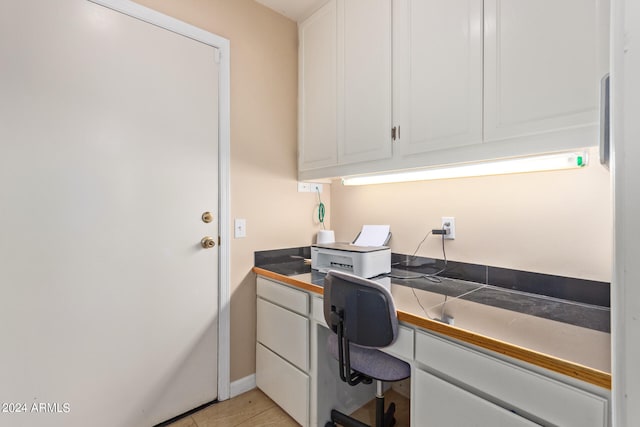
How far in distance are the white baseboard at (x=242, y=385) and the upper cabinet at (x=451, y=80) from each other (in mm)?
1397

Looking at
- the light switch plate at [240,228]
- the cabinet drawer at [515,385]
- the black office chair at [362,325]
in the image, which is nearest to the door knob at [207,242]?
the light switch plate at [240,228]

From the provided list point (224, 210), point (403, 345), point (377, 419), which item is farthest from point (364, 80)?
point (377, 419)

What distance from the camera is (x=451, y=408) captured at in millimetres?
990

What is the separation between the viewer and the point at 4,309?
1.22m

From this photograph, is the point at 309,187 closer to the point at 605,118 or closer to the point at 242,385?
the point at 242,385

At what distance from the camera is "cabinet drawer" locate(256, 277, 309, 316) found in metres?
1.55

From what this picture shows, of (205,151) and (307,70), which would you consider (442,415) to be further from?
(307,70)

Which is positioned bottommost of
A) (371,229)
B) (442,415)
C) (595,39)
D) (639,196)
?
(442,415)

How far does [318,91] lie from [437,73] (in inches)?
32.6

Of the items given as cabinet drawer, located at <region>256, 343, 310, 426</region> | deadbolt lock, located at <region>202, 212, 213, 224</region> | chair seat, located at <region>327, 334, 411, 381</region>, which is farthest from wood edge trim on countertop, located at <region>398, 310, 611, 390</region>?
deadbolt lock, located at <region>202, 212, 213, 224</region>

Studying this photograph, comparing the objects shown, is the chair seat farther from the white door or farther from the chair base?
the white door

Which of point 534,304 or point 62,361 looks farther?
point 62,361

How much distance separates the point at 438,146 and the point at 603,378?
95 cm

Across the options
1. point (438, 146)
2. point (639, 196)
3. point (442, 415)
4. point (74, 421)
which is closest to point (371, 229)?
point (438, 146)
